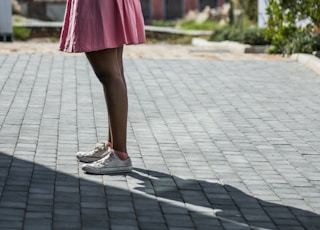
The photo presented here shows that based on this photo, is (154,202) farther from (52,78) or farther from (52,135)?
(52,78)

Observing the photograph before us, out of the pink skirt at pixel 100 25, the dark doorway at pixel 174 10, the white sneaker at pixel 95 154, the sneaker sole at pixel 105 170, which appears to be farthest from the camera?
the dark doorway at pixel 174 10

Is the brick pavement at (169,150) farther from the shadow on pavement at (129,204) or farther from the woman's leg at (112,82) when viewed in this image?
the woman's leg at (112,82)

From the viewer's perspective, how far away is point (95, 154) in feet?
20.3

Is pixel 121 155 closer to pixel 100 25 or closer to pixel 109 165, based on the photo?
pixel 109 165

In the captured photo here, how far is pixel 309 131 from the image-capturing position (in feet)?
25.7

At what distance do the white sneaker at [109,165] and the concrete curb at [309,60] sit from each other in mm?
6044

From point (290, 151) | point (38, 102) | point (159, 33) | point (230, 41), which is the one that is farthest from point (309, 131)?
point (159, 33)

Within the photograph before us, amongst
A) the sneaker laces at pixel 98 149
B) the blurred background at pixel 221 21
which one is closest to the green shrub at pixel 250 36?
the blurred background at pixel 221 21

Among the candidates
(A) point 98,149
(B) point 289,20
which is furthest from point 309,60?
(A) point 98,149

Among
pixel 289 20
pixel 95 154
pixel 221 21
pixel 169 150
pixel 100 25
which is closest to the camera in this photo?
pixel 100 25

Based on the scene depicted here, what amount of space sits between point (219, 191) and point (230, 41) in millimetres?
13220

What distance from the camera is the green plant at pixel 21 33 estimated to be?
2420 centimetres

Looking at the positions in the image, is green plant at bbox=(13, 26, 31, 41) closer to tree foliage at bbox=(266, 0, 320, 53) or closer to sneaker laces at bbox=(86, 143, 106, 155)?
tree foliage at bbox=(266, 0, 320, 53)

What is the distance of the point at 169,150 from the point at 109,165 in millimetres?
997
